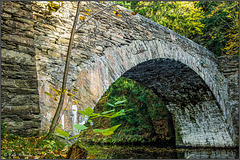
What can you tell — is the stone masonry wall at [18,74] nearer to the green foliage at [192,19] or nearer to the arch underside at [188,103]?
the arch underside at [188,103]

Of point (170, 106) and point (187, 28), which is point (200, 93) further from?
point (187, 28)

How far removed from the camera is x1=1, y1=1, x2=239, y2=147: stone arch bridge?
204 cm

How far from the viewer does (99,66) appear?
3301 mm

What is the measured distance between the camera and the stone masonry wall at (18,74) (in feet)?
6.24

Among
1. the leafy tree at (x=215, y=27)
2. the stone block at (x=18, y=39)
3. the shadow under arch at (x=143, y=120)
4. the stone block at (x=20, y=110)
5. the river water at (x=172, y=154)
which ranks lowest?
the river water at (x=172, y=154)

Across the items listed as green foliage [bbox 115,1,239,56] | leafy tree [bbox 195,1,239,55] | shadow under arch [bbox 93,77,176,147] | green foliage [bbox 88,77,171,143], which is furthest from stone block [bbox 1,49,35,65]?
leafy tree [bbox 195,1,239,55]

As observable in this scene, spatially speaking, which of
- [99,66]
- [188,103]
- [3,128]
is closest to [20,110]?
[3,128]

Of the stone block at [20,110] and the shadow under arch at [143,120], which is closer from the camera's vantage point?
the stone block at [20,110]

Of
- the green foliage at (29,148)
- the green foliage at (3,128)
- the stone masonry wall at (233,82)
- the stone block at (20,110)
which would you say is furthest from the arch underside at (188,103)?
the green foliage at (3,128)

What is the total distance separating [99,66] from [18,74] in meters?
1.45

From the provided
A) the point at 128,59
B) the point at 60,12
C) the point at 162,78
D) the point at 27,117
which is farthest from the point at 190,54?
the point at 27,117

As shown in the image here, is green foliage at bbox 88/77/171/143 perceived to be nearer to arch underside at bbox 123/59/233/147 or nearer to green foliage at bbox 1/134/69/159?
arch underside at bbox 123/59/233/147

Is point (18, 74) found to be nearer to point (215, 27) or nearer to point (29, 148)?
point (29, 148)

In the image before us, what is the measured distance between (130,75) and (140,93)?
425cm
